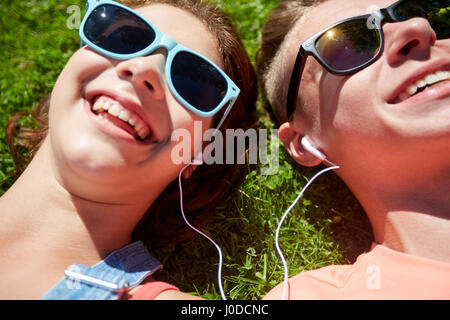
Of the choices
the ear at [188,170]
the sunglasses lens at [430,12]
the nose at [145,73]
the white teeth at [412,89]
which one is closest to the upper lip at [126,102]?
the nose at [145,73]

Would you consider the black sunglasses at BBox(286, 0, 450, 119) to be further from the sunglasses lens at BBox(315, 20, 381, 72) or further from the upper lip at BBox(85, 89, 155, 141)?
the upper lip at BBox(85, 89, 155, 141)

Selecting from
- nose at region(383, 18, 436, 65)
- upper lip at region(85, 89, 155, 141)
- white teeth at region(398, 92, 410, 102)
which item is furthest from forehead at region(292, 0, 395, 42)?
upper lip at region(85, 89, 155, 141)

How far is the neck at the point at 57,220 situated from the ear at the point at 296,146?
1.21 meters

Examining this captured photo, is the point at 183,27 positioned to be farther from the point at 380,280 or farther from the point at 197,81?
the point at 380,280

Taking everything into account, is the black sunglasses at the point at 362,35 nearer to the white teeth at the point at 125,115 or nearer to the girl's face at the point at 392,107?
the girl's face at the point at 392,107

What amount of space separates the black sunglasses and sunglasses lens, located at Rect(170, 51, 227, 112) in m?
0.65

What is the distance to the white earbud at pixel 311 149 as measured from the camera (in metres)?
2.62

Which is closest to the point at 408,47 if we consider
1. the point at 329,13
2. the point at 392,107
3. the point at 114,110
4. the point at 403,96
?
the point at 403,96

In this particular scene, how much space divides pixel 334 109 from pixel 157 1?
1.50 meters

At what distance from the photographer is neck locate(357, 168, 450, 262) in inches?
88.6

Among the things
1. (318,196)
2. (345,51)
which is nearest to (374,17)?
(345,51)

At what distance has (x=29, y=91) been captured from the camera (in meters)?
3.65

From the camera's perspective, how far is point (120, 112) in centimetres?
219

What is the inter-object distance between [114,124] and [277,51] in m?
1.57
